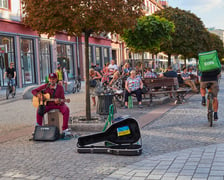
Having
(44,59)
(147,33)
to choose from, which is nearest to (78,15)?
(147,33)

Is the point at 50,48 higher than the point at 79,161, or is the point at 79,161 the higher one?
the point at 50,48

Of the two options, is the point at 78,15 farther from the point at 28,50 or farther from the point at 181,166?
the point at 28,50

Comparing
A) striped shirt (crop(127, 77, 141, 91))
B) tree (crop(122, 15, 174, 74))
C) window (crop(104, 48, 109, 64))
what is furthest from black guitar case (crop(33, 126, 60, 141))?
window (crop(104, 48, 109, 64))

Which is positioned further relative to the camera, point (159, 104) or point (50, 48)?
point (50, 48)

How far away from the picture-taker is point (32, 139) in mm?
7555

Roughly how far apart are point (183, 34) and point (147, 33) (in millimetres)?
13382

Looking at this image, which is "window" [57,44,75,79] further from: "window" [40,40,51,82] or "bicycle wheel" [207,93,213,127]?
"bicycle wheel" [207,93,213,127]

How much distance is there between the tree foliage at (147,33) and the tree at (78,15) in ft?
27.7

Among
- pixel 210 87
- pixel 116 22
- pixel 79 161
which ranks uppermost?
pixel 116 22

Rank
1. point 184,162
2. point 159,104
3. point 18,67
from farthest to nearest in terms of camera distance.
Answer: point 18,67 < point 159,104 < point 184,162

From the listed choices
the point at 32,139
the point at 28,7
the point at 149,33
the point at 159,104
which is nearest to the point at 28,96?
the point at 149,33

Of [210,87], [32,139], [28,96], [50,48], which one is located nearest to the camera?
[32,139]

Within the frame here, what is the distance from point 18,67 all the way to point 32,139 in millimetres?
19003

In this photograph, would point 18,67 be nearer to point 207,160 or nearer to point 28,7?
point 28,7
